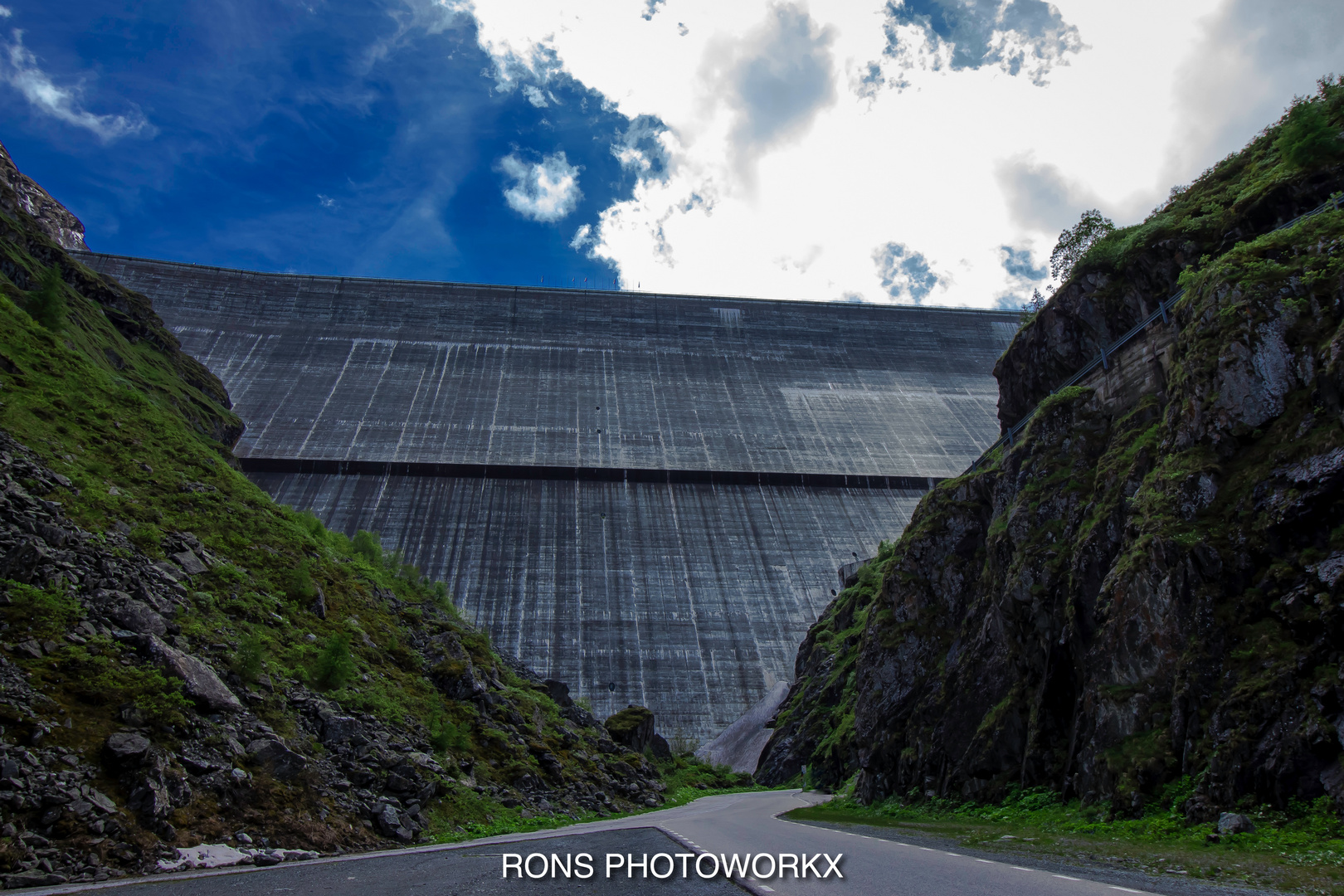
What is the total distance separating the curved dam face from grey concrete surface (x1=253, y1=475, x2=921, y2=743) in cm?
11

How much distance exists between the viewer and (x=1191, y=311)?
40.9 ft

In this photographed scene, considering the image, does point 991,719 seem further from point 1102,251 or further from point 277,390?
point 277,390

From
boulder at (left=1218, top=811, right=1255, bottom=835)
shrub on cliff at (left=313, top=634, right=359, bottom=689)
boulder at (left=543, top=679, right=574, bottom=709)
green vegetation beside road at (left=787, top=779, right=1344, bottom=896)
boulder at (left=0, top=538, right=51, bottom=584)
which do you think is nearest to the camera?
green vegetation beside road at (left=787, top=779, right=1344, bottom=896)

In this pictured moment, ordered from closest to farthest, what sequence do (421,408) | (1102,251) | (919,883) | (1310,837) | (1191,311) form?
(919,883) < (1310,837) < (1191,311) < (1102,251) < (421,408)

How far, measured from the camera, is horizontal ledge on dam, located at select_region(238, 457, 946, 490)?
43.0m

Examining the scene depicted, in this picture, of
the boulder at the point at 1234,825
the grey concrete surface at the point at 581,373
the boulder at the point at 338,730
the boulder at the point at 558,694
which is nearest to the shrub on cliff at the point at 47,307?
the boulder at the point at 338,730

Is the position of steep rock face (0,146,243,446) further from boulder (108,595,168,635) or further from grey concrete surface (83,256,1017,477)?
grey concrete surface (83,256,1017,477)

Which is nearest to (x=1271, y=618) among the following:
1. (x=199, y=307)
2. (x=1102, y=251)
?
(x=1102, y=251)

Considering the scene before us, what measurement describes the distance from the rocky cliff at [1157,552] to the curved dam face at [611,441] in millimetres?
17527

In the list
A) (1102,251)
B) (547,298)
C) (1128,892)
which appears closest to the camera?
(1128,892)

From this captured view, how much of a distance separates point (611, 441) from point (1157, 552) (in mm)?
38296

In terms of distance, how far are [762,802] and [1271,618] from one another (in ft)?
44.1

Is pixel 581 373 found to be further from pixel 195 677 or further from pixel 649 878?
pixel 649 878

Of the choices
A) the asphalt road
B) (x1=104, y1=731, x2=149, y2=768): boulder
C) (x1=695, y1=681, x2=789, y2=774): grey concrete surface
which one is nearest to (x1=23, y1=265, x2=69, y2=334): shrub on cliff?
(x1=104, y1=731, x2=149, y2=768): boulder
